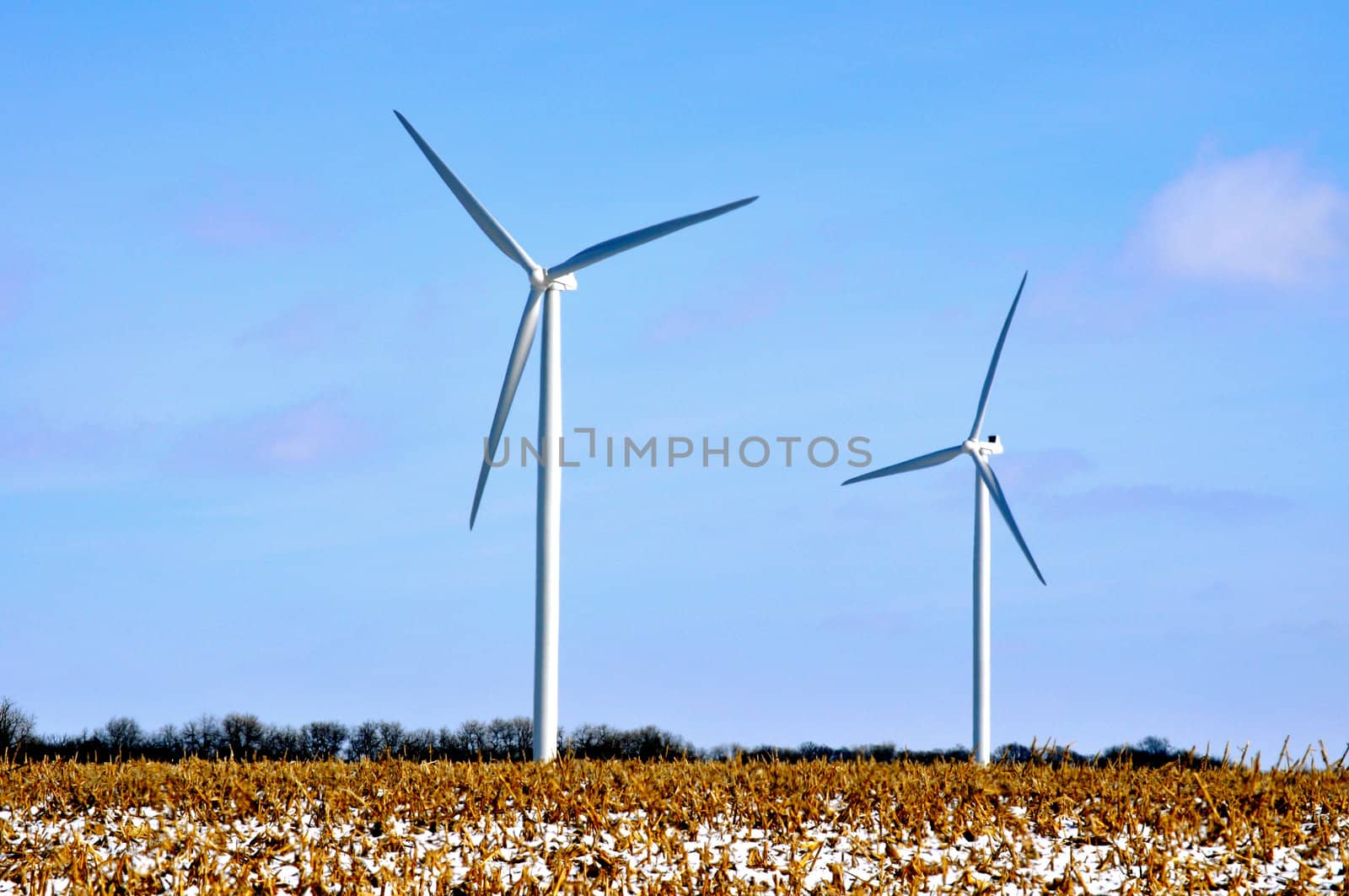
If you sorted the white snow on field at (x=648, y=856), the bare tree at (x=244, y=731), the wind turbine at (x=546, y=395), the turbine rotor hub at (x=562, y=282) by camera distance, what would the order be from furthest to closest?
the bare tree at (x=244, y=731) < the turbine rotor hub at (x=562, y=282) < the wind turbine at (x=546, y=395) < the white snow on field at (x=648, y=856)

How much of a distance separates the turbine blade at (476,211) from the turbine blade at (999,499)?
1842 cm

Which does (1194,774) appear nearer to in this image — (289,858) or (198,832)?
(289,858)

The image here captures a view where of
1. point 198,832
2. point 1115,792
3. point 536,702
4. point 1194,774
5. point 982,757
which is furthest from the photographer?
point 982,757

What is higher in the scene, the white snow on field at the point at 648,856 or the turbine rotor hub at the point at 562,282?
the turbine rotor hub at the point at 562,282

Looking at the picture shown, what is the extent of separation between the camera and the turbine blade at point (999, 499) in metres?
40.6

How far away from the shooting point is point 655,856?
541 inches

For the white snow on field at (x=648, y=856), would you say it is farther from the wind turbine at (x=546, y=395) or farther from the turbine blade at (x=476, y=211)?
the turbine blade at (x=476, y=211)

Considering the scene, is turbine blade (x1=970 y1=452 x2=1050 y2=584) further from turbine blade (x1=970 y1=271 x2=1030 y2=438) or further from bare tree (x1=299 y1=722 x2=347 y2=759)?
bare tree (x1=299 y1=722 x2=347 y2=759)

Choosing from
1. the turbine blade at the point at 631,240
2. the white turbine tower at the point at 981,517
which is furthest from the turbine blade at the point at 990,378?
the turbine blade at the point at 631,240

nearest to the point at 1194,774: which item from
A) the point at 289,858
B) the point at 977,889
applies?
the point at 977,889

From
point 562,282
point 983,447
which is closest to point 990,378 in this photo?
point 983,447

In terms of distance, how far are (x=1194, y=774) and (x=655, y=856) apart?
7.83 metres

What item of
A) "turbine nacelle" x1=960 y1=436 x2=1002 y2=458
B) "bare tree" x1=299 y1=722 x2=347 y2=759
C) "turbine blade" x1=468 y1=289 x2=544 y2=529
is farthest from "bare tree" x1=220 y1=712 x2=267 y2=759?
"turbine nacelle" x1=960 y1=436 x2=1002 y2=458

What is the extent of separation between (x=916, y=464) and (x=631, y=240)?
17.4 m
